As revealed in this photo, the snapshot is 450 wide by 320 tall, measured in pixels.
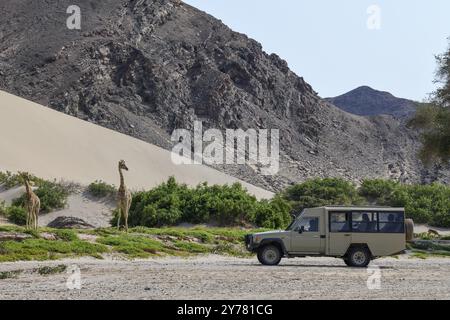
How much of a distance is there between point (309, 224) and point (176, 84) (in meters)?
70.5

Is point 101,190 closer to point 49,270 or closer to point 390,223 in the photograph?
point 390,223

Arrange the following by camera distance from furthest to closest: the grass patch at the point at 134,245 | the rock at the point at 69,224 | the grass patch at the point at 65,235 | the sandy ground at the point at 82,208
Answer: the sandy ground at the point at 82,208
the rock at the point at 69,224
the grass patch at the point at 65,235
the grass patch at the point at 134,245

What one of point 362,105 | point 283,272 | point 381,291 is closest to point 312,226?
point 283,272

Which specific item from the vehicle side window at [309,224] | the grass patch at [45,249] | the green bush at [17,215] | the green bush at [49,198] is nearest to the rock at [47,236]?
the grass patch at [45,249]

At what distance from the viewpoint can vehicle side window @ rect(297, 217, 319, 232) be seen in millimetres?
23922

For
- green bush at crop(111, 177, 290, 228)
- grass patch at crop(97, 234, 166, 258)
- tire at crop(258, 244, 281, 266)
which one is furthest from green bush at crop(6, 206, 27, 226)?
tire at crop(258, 244, 281, 266)

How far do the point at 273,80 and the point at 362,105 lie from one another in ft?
326

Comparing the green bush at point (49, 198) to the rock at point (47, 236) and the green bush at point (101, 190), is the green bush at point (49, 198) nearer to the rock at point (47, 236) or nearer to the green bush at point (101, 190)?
the green bush at point (101, 190)

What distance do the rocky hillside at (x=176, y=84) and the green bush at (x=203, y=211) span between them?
1486 inches

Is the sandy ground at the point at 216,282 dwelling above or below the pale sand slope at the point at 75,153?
below

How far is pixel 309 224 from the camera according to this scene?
945 inches

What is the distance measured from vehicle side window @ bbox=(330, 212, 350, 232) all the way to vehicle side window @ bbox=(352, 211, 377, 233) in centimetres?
25

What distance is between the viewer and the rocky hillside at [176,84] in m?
86.2
